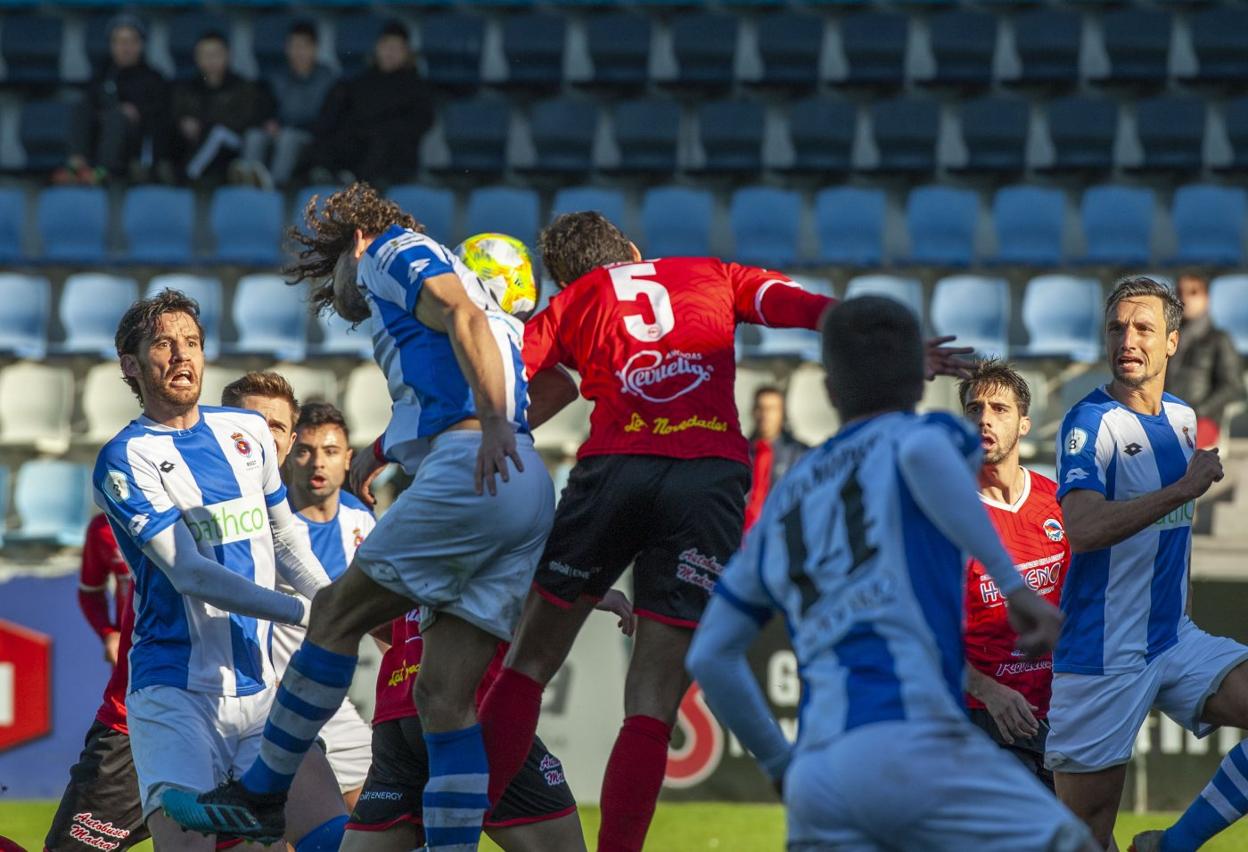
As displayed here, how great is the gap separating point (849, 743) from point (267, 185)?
11.9 metres

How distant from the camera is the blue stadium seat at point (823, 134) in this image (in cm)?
1465

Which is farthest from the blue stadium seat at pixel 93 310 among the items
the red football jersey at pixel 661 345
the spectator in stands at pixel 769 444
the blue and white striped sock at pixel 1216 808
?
the blue and white striped sock at pixel 1216 808

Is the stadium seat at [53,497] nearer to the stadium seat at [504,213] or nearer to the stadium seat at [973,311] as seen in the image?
the stadium seat at [504,213]

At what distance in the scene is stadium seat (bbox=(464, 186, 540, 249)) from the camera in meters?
14.0

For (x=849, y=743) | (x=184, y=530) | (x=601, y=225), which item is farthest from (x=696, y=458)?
(x=849, y=743)

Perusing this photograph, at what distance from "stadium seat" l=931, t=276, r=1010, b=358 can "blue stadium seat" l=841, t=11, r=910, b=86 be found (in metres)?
2.34

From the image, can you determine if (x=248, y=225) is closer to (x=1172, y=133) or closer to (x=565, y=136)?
(x=565, y=136)

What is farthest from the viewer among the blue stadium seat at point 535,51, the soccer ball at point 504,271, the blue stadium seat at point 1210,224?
the blue stadium seat at point 535,51

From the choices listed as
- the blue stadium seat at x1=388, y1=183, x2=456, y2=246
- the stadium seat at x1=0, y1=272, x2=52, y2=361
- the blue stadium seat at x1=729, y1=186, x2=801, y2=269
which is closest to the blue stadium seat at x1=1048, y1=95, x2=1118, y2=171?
the blue stadium seat at x1=729, y1=186, x2=801, y2=269

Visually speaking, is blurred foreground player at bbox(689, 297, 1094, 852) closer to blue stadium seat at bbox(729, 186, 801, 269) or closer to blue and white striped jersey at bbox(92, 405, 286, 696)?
blue and white striped jersey at bbox(92, 405, 286, 696)

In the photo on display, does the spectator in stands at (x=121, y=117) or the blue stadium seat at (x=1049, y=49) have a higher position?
the blue stadium seat at (x=1049, y=49)

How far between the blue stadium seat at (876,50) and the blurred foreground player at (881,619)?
11.6 metres

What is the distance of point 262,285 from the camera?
1402 cm

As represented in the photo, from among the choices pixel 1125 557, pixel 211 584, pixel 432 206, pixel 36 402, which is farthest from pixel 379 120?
pixel 211 584
